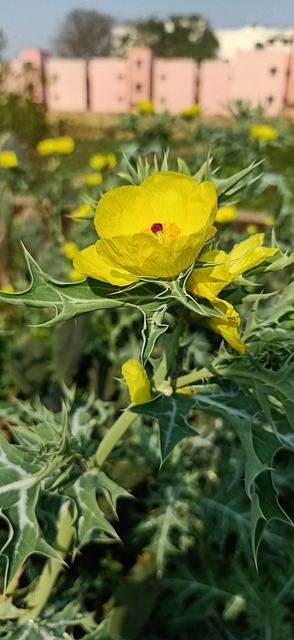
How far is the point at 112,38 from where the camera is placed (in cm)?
2834

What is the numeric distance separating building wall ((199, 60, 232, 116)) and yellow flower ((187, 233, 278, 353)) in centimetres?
1330

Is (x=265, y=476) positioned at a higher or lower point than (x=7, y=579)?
higher

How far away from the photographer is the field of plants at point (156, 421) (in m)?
0.62

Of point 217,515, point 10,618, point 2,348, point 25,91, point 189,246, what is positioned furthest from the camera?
point 25,91

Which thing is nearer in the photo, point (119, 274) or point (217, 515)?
point (119, 274)

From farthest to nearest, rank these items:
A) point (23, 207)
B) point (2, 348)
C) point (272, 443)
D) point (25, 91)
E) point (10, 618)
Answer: point (25, 91) < point (23, 207) < point (2, 348) < point (10, 618) < point (272, 443)

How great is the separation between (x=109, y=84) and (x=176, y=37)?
1721 cm

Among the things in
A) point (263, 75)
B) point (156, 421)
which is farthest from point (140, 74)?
Result: point (156, 421)

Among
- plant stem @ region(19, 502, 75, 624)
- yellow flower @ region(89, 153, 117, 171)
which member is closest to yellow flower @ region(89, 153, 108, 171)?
yellow flower @ region(89, 153, 117, 171)

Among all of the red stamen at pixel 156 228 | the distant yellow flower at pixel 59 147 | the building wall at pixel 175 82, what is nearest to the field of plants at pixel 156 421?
the red stamen at pixel 156 228

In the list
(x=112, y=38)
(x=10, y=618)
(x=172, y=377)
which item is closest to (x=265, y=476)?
(x=172, y=377)

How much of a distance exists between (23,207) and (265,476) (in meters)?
2.67

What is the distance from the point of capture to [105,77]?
45.1 ft

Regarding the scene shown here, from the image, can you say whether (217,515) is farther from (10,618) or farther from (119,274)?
(119,274)
